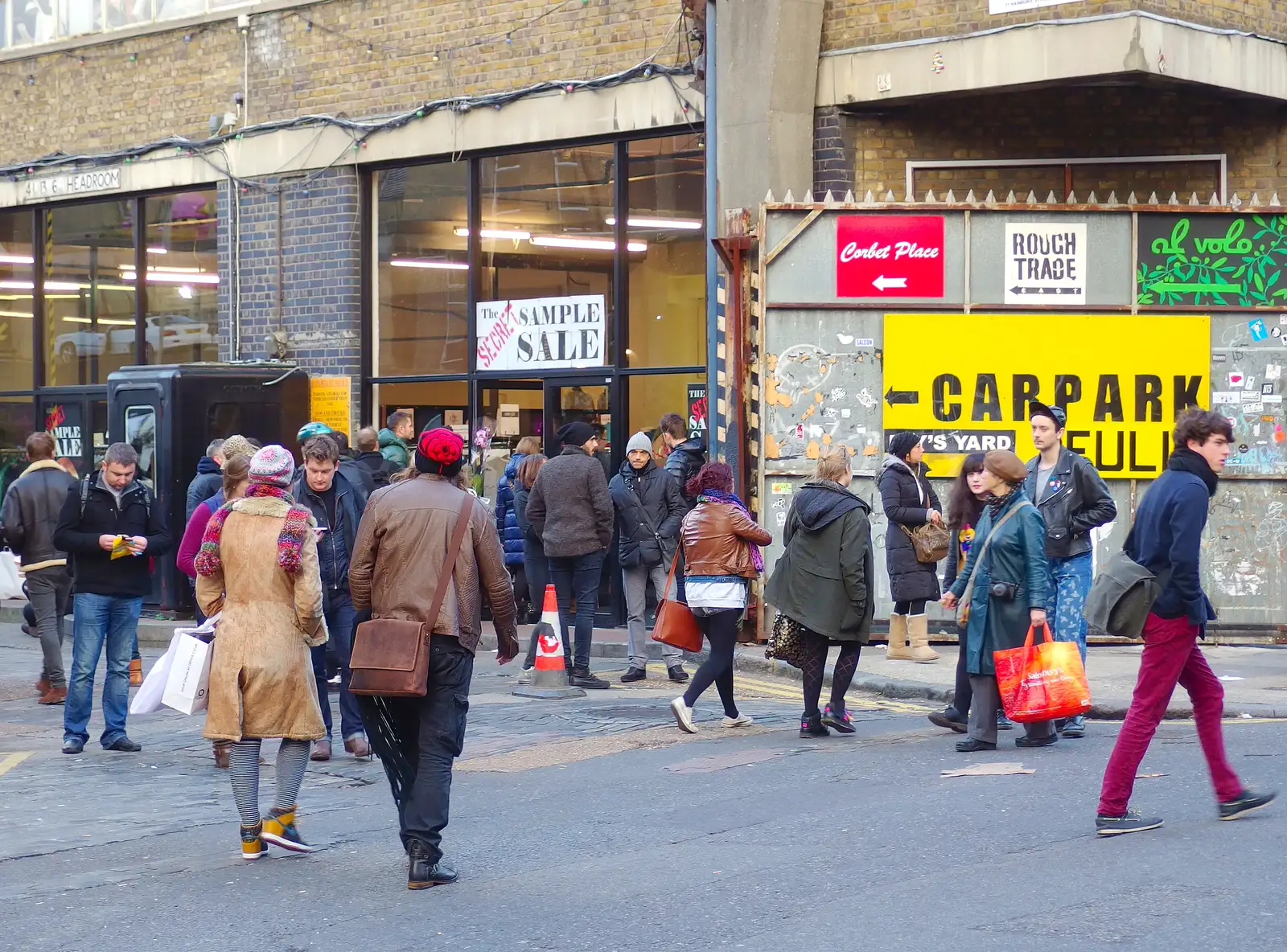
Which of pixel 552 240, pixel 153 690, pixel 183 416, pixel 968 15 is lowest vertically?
pixel 153 690

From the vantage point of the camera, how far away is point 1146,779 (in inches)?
317

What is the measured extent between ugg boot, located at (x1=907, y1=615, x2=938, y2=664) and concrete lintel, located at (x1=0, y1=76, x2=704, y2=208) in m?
4.90

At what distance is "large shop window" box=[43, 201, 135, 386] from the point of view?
62.7 feet

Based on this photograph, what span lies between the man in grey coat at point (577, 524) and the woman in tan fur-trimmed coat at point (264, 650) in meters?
4.83

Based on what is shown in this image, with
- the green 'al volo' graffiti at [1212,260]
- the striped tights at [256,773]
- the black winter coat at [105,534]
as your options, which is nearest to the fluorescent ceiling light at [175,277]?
the black winter coat at [105,534]

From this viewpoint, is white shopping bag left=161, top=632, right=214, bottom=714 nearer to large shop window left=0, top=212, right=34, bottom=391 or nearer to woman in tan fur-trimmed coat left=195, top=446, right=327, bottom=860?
woman in tan fur-trimmed coat left=195, top=446, right=327, bottom=860

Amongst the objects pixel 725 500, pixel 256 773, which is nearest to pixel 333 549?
pixel 725 500

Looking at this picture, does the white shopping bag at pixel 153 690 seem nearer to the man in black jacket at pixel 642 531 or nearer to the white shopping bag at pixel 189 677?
the white shopping bag at pixel 189 677

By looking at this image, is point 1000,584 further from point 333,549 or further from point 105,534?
point 105,534

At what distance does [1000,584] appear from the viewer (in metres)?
9.06

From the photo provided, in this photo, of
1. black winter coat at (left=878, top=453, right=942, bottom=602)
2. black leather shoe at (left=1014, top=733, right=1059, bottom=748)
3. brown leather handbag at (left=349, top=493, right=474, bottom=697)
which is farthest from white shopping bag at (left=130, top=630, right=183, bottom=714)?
black winter coat at (left=878, top=453, right=942, bottom=602)

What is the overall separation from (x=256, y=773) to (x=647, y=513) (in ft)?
19.0

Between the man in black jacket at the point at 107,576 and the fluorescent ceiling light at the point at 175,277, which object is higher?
the fluorescent ceiling light at the point at 175,277

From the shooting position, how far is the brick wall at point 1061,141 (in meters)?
14.1
